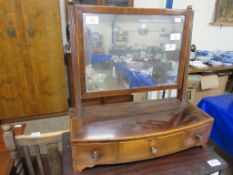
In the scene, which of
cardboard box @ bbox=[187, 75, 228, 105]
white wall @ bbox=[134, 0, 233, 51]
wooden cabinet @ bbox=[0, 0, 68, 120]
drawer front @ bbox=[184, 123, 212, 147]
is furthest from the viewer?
white wall @ bbox=[134, 0, 233, 51]

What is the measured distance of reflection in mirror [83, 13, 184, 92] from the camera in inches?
30.6

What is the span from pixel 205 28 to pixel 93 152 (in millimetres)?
2965

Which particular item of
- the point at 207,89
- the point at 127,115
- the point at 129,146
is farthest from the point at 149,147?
the point at 207,89

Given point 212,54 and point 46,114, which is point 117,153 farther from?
point 212,54

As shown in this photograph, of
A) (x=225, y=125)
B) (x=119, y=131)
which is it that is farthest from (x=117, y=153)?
(x=225, y=125)

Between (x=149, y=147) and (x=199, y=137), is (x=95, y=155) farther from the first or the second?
(x=199, y=137)

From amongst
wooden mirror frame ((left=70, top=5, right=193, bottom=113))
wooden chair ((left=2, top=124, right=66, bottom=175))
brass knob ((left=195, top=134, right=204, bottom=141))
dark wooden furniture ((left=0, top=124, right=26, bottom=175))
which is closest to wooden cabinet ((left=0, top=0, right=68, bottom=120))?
dark wooden furniture ((left=0, top=124, right=26, bottom=175))

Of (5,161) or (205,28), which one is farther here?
(205,28)

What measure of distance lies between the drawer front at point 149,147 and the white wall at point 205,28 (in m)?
2.24

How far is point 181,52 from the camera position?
35.7 inches

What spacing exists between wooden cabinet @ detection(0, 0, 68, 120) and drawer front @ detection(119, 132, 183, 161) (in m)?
1.72

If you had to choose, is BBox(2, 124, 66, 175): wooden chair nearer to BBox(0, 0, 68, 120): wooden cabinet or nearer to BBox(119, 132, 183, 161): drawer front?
BBox(119, 132, 183, 161): drawer front

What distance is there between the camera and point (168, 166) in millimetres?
781

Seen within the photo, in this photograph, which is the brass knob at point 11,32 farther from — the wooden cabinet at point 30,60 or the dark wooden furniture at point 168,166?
the dark wooden furniture at point 168,166
